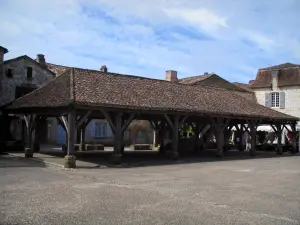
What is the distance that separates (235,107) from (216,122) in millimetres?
2035

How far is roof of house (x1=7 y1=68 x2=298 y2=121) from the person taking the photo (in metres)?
15.8

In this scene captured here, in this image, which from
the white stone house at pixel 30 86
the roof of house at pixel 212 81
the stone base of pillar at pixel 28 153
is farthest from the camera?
the roof of house at pixel 212 81

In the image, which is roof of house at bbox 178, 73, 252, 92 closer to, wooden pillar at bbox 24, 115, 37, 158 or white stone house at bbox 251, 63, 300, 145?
white stone house at bbox 251, 63, 300, 145

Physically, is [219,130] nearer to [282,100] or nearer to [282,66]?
[282,100]

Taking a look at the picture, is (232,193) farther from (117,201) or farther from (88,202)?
(88,202)

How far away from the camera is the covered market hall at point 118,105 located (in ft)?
50.0

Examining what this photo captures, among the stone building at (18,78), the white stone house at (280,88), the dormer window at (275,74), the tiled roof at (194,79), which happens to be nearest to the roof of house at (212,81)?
the tiled roof at (194,79)

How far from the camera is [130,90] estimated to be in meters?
18.5

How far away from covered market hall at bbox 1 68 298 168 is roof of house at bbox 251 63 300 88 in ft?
33.3

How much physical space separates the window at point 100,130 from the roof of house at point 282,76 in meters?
14.9

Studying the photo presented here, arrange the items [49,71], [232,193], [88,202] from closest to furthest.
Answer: [88,202], [232,193], [49,71]

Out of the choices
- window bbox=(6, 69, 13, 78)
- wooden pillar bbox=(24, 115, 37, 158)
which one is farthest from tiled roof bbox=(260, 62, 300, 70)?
wooden pillar bbox=(24, 115, 37, 158)

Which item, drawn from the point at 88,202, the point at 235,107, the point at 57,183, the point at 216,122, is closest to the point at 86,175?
the point at 57,183

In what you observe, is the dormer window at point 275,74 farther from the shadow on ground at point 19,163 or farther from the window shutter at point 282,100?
the shadow on ground at point 19,163
